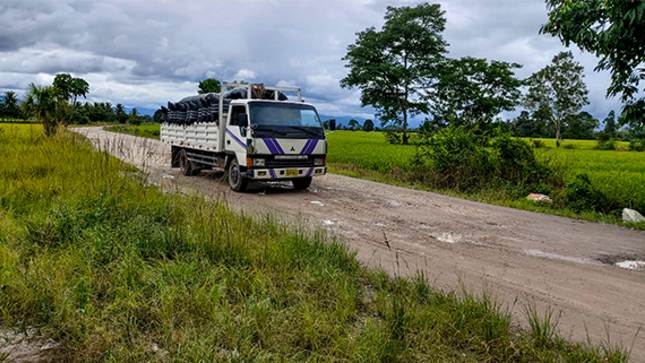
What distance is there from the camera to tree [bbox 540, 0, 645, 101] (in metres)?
5.66

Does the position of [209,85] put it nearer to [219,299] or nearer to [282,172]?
[282,172]

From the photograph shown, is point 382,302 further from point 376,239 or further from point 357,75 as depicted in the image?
point 357,75

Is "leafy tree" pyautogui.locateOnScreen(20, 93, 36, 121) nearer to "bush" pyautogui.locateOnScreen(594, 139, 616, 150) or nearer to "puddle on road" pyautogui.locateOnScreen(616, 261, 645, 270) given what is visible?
"puddle on road" pyautogui.locateOnScreen(616, 261, 645, 270)

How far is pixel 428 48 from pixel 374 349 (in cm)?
4398

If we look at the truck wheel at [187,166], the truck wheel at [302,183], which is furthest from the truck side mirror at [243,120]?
the truck wheel at [187,166]

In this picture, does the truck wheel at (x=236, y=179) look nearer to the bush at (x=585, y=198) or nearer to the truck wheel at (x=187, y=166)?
the truck wheel at (x=187, y=166)

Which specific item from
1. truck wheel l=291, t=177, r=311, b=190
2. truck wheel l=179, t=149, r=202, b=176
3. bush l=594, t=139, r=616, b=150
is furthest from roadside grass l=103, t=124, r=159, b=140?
bush l=594, t=139, r=616, b=150

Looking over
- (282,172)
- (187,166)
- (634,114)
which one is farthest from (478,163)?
(187,166)

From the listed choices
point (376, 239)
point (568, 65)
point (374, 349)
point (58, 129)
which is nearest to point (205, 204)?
point (376, 239)

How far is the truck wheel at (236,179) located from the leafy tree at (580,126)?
2326 inches

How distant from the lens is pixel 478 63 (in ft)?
144

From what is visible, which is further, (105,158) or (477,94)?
(477,94)

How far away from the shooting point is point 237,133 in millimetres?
10766

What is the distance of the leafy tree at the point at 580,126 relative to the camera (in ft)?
189
